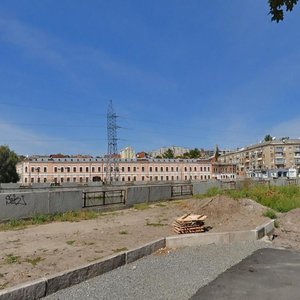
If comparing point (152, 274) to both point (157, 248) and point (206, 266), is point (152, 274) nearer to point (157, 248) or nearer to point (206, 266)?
point (206, 266)

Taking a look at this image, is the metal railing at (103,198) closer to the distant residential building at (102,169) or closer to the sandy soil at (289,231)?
the sandy soil at (289,231)

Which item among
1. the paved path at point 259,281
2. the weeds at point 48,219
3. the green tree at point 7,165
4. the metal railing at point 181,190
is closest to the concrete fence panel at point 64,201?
the weeds at point 48,219

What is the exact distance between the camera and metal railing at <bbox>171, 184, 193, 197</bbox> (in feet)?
90.3

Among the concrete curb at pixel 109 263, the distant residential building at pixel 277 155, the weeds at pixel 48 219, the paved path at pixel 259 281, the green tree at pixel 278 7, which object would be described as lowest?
the paved path at pixel 259 281

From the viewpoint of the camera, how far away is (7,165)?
268ft

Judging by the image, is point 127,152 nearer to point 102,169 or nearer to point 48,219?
point 102,169

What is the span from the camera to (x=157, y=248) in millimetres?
9383

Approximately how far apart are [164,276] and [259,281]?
5.44 feet

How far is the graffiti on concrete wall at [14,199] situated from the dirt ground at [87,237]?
142cm

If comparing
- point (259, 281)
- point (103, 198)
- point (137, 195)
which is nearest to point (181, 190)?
point (137, 195)

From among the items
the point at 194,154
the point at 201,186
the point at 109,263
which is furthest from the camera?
the point at 194,154

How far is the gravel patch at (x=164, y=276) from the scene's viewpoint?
6031 mm

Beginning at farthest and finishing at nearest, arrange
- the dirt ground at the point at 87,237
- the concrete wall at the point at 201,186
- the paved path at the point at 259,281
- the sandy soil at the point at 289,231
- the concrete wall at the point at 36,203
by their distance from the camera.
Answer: the concrete wall at the point at 201,186 < the concrete wall at the point at 36,203 < the sandy soil at the point at 289,231 < the dirt ground at the point at 87,237 < the paved path at the point at 259,281

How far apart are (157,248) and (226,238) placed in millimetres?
2276
